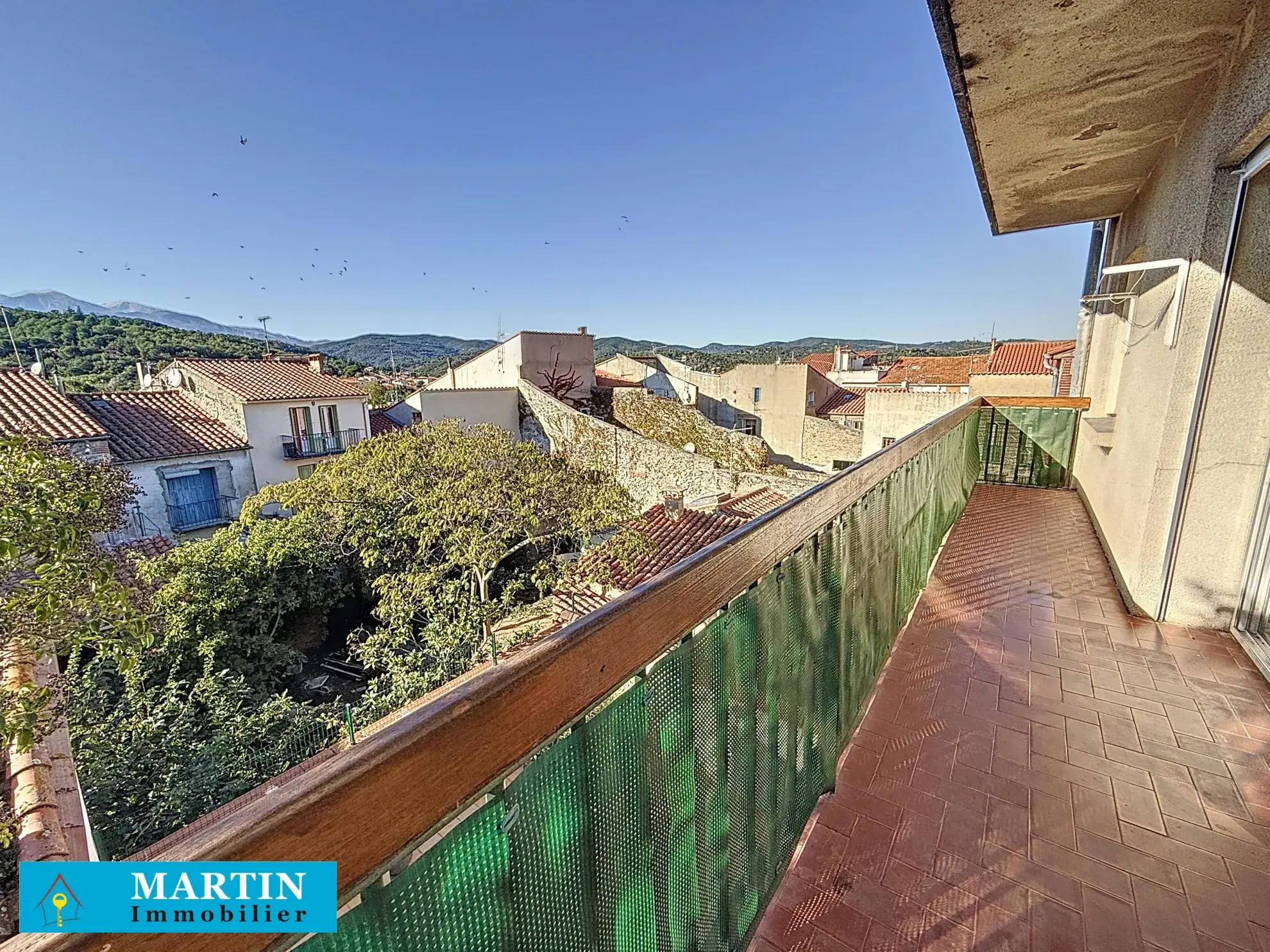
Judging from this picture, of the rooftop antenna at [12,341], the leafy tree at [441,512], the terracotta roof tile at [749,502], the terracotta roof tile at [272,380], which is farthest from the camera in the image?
the rooftop antenna at [12,341]

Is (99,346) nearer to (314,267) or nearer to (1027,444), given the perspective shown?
(314,267)

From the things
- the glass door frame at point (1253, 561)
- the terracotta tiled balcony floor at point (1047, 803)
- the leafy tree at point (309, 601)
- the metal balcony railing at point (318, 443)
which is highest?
the glass door frame at point (1253, 561)

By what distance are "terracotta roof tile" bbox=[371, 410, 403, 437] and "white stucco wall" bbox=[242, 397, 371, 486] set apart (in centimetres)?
221

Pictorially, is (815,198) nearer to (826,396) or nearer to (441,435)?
(826,396)

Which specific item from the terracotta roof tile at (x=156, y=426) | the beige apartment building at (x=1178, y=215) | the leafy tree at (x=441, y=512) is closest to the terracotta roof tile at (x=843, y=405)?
the leafy tree at (x=441, y=512)

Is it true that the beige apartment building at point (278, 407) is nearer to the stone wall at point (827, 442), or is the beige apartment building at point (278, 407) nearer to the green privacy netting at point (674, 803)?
the stone wall at point (827, 442)

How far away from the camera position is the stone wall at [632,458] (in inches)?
527

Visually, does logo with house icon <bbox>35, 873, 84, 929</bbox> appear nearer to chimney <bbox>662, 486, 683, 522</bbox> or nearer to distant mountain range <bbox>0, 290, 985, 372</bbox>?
chimney <bbox>662, 486, 683, 522</bbox>

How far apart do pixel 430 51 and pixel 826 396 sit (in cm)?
1840

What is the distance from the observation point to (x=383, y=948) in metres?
0.56

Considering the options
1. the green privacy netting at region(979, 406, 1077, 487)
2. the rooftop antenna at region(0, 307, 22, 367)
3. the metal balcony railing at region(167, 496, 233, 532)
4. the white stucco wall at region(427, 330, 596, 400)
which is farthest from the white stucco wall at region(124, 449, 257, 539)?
the green privacy netting at region(979, 406, 1077, 487)

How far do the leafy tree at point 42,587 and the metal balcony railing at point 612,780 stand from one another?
364cm

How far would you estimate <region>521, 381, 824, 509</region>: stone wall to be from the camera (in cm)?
1338

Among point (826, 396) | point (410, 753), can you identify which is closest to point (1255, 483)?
point (410, 753)
